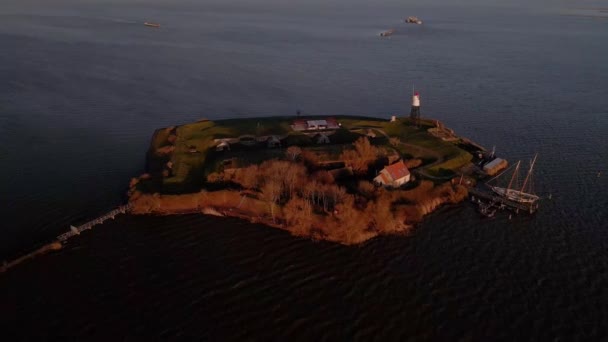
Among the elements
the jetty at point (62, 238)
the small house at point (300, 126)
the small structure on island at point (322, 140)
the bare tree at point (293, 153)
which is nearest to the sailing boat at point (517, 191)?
the small structure on island at point (322, 140)

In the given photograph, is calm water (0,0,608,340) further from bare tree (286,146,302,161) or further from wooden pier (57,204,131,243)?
bare tree (286,146,302,161)

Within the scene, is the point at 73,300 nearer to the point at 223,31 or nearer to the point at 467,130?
the point at 467,130

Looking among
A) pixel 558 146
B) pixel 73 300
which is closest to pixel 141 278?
pixel 73 300

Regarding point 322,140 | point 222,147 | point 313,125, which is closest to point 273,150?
point 222,147

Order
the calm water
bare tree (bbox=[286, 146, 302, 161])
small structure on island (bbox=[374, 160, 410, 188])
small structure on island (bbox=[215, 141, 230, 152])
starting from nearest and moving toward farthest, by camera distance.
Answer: the calm water, small structure on island (bbox=[374, 160, 410, 188]), bare tree (bbox=[286, 146, 302, 161]), small structure on island (bbox=[215, 141, 230, 152])

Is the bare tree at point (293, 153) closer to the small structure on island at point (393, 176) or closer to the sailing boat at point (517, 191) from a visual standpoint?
the small structure on island at point (393, 176)

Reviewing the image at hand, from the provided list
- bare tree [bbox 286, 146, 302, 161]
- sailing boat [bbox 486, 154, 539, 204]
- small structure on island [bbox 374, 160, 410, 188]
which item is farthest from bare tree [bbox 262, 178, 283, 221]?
Answer: sailing boat [bbox 486, 154, 539, 204]

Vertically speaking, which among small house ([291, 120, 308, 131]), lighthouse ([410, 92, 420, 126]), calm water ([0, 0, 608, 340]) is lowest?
calm water ([0, 0, 608, 340])
